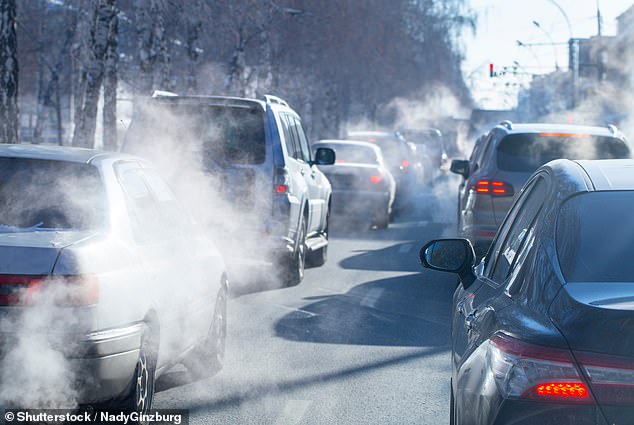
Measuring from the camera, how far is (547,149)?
11.9 m

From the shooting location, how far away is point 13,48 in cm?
1684

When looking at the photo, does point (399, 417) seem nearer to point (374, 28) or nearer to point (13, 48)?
point (13, 48)

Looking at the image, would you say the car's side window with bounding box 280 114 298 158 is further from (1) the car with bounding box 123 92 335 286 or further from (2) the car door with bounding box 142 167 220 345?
(2) the car door with bounding box 142 167 220 345

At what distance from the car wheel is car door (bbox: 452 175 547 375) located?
4.97 ft

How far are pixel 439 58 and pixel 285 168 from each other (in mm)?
68183

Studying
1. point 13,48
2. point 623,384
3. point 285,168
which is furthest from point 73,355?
point 13,48

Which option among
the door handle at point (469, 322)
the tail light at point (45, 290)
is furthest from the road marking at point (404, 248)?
the door handle at point (469, 322)

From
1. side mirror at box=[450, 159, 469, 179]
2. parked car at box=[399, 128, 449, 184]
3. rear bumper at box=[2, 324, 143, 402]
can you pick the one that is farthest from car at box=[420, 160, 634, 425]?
parked car at box=[399, 128, 449, 184]

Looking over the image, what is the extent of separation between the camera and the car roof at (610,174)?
376 centimetres

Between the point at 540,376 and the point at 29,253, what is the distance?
9.33 ft

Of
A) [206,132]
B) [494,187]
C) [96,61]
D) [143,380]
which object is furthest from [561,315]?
[96,61]

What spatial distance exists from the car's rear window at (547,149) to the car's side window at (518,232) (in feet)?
22.9

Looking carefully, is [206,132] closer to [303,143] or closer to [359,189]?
[303,143]

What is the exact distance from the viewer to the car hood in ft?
16.4
